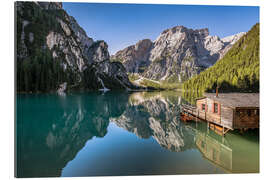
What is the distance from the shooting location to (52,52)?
77500 millimetres

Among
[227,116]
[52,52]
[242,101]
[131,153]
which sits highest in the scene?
[52,52]

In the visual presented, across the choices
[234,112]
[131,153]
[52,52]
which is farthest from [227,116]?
[52,52]

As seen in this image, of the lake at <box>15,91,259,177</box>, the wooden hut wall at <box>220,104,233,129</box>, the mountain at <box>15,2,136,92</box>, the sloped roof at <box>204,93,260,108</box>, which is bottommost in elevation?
the lake at <box>15,91,259,177</box>

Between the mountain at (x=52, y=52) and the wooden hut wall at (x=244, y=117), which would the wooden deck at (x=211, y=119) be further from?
the mountain at (x=52, y=52)

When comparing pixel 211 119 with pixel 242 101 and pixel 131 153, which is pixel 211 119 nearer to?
pixel 242 101

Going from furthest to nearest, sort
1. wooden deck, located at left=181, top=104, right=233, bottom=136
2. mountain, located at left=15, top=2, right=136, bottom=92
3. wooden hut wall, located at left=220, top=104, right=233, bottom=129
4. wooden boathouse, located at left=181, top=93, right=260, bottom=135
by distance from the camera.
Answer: mountain, located at left=15, top=2, right=136, bottom=92, wooden deck, located at left=181, top=104, right=233, bottom=136, wooden hut wall, located at left=220, top=104, right=233, bottom=129, wooden boathouse, located at left=181, top=93, right=260, bottom=135

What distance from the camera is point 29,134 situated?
41.4 ft

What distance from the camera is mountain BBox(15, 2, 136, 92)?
50438 mm

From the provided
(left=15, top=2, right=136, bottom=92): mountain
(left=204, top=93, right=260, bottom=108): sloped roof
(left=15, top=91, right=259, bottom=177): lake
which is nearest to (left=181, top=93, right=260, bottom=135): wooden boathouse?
(left=204, top=93, right=260, bottom=108): sloped roof

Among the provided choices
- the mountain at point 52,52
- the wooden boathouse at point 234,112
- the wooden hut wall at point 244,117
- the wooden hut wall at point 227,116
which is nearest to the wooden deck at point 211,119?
the wooden boathouse at point 234,112

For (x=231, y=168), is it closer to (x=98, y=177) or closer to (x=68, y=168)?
(x=98, y=177)

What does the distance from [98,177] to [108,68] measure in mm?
145968

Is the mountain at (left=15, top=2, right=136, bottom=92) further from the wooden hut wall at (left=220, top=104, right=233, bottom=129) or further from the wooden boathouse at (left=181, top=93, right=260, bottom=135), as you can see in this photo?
the wooden hut wall at (left=220, top=104, right=233, bottom=129)

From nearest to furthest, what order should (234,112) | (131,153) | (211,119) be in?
(131,153)
(234,112)
(211,119)
